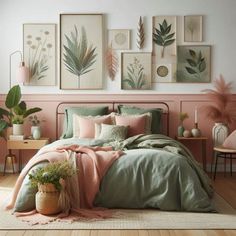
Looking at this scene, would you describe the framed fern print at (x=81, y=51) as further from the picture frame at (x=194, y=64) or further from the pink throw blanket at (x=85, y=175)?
the pink throw blanket at (x=85, y=175)

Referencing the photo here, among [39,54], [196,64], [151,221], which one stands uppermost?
[39,54]

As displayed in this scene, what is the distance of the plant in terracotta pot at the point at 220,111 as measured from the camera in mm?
6328

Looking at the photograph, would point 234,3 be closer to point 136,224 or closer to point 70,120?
point 70,120

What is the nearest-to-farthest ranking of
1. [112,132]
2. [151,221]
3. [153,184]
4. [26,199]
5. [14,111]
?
[151,221], [26,199], [153,184], [112,132], [14,111]

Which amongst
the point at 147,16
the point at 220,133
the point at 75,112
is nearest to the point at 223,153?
the point at 220,133

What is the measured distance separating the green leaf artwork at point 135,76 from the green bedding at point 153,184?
228cm

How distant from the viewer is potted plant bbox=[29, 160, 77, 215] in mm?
3977

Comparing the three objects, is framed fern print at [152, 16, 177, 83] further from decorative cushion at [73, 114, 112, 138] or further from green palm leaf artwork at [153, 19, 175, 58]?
decorative cushion at [73, 114, 112, 138]

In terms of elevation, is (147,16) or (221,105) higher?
(147,16)

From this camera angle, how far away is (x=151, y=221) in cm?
392

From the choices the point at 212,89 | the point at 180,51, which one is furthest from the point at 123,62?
the point at 212,89

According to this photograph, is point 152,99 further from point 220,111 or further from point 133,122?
point 220,111

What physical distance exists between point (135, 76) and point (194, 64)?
942 mm

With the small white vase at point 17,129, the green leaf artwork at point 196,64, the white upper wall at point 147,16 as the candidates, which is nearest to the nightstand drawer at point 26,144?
the small white vase at point 17,129
